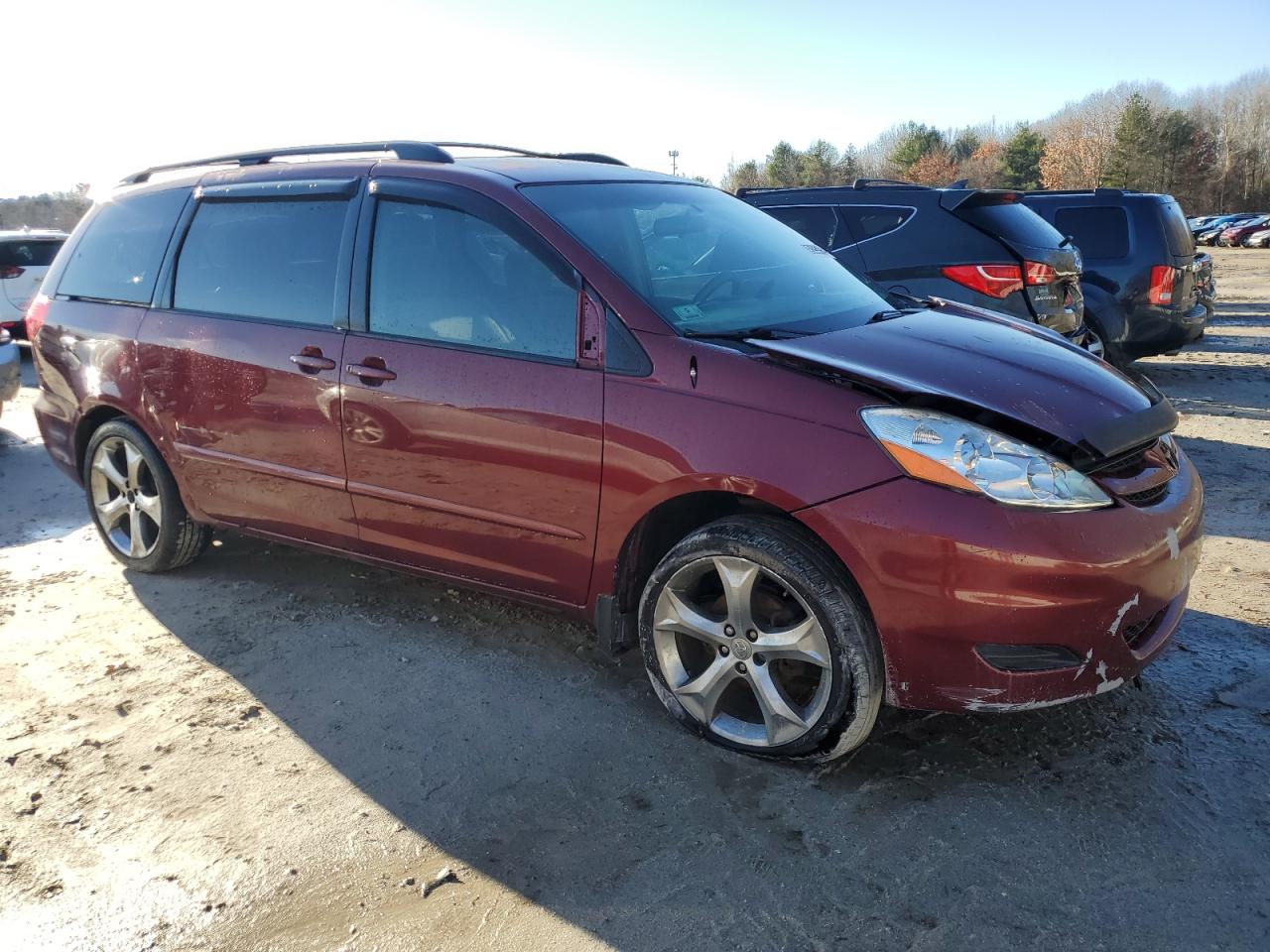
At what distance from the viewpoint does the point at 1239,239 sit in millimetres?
44781

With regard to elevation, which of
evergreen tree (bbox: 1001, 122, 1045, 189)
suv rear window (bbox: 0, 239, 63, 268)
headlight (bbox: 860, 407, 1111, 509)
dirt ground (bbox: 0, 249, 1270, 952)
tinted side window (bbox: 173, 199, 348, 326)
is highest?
evergreen tree (bbox: 1001, 122, 1045, 189)

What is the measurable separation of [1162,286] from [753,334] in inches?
285

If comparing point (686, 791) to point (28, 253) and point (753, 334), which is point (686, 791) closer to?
point (753, 334)

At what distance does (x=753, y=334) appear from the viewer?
3184mm

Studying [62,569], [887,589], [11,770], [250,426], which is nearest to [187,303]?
[250,426]

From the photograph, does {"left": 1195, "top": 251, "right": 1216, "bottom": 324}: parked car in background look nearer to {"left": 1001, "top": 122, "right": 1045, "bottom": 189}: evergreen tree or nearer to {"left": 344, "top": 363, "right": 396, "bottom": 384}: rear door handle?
{"left": 344, "top": 363, "right": 396, "bottom": 384}: rear door handle

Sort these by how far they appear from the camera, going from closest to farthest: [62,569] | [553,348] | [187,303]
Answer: [553,348]
[187,303]
[62,569]

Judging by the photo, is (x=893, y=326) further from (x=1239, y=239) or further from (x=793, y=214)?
(x=1239, y=239)

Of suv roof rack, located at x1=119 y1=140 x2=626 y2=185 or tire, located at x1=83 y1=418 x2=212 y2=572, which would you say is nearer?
suv roof rack, located at x1=119 y1=140 x2=626 y2=185

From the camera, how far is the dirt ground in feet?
7.70

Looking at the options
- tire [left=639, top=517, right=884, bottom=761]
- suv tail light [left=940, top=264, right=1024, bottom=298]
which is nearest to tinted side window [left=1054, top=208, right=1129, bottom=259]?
suv tail light [left=940, top=264, right=1024, bottom=298]

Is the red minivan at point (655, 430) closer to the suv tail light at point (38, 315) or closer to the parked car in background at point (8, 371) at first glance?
the suv tail light at point (38, 315)

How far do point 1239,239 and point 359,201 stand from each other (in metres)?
50.9

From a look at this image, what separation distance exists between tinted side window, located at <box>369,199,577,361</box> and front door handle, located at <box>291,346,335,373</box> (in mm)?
233
